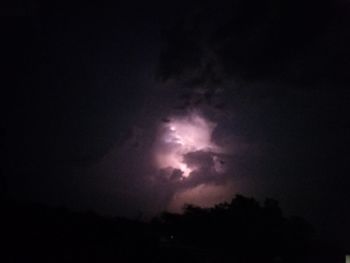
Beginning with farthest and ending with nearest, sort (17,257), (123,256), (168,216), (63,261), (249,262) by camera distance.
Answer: (168,216)
(249,262)
(123,256)
(63,261)
(17,257)

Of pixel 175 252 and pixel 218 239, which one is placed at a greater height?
pixel 218 239

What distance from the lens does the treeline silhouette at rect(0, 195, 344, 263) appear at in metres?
16.6

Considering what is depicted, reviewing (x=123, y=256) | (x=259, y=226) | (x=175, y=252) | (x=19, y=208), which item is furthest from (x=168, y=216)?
(x=19, y=208)

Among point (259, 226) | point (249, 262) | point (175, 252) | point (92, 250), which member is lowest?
point (92, 250)

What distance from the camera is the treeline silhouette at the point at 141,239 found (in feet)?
54.6

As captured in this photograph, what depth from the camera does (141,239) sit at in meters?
20.7

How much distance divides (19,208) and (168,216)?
978 inches

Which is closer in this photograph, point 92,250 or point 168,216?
point 92,250

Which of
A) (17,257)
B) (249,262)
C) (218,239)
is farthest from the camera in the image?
(218,239)

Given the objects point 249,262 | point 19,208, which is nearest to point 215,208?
point 249,262

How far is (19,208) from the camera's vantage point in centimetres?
1692

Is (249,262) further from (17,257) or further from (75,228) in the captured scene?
(17,257)

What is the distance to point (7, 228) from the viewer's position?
52.7 feet

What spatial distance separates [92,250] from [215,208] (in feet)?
79.2
